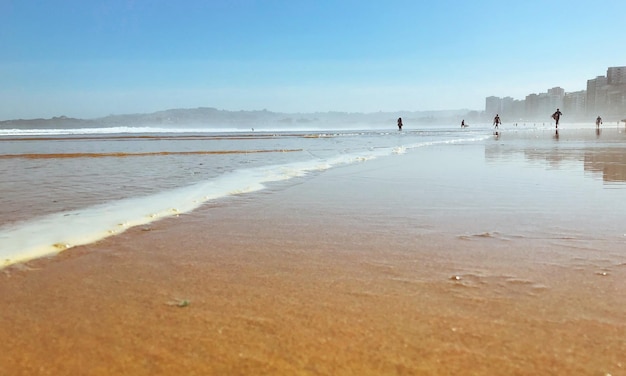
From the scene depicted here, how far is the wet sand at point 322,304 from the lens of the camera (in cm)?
193

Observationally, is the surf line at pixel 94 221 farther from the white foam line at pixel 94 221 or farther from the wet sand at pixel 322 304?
the wet sand at pixel 322 304

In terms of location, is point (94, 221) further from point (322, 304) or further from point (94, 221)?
point (322, 304)

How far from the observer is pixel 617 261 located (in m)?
3.19

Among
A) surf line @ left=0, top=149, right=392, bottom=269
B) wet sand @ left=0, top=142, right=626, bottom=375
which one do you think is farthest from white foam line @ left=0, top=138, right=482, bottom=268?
wet sand @ left=0, top=142, right=626, bottom=375

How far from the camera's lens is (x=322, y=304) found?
254 centimetres

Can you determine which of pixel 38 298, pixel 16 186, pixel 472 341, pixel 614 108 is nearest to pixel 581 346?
pixel 472 341

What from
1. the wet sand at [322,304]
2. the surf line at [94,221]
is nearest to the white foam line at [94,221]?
the surf line at [94,221]

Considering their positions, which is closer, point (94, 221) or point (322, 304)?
point (322, 304)

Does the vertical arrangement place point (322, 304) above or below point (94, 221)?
below

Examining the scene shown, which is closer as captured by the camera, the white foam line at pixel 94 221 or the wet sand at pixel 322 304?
the wet sand at pixel 322 304

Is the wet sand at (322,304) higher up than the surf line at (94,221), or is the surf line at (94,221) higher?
the surf line at (94,221)

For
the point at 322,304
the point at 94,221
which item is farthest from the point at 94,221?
the point at 322,304

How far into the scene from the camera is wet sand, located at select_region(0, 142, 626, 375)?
1.93 metres

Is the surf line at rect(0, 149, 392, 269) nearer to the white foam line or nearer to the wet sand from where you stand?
the white foam line
